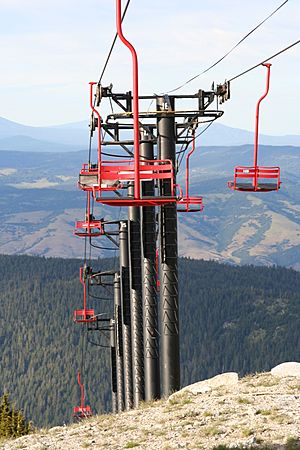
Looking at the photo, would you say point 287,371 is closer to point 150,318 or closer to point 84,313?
point 150,318

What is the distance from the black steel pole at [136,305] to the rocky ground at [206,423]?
14.7 meters

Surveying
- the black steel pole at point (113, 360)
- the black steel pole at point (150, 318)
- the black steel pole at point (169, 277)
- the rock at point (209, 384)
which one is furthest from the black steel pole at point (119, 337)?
the rock at point (209, 384)

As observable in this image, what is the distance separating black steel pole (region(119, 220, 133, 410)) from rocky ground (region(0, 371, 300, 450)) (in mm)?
20307

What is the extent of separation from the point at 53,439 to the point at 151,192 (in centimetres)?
1771

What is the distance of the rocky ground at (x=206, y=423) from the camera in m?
22.5

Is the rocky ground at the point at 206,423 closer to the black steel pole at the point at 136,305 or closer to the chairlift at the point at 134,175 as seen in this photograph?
the chairlift at the point at 134,175

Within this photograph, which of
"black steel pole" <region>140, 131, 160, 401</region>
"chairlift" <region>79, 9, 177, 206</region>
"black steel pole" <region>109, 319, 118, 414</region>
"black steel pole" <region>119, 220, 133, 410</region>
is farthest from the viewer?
"black steel pole" <region>109, 319, 118, 414</region>

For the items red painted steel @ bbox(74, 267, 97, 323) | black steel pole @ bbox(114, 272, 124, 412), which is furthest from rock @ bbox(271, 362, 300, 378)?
red painted steel @ bbox(74, 267, 97, 323)

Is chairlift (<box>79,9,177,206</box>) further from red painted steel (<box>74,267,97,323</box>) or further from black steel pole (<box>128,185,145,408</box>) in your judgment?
red painted steel (<box>74,267,97,323</box>)

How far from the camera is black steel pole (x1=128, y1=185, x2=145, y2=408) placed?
152 ft

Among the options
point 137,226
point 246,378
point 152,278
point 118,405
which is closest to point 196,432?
point 246,378

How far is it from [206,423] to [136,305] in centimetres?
2294

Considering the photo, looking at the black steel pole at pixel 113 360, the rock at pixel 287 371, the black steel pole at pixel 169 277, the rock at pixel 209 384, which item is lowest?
the black steel pole at pixel 113 360

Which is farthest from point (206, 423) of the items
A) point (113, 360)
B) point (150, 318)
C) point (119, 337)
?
point (113, 360)
